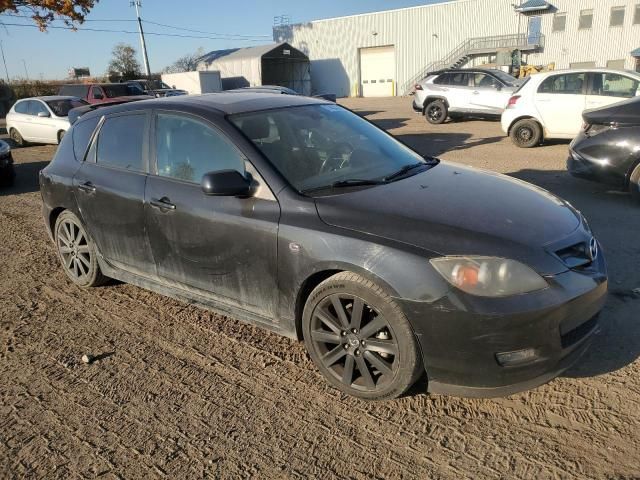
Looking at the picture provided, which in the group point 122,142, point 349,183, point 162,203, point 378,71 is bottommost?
point 162,203

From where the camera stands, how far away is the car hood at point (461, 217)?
2.53 m

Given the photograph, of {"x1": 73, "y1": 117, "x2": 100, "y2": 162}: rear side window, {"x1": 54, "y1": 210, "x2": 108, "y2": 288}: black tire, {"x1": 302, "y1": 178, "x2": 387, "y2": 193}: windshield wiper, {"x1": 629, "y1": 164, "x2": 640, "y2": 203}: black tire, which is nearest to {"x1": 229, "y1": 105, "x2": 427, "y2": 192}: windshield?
{"x1": 302, "y1": 178, "x2": 387, "y2": 193}: windshield wiper

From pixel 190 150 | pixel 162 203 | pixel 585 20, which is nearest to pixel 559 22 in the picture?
pixel 585 20

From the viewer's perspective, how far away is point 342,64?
160 ft

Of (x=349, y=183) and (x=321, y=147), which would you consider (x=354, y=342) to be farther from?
(x=321, y=147)

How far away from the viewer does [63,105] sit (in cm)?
1385

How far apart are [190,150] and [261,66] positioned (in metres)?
39.3

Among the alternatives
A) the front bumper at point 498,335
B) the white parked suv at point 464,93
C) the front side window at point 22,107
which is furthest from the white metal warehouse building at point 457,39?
the front bumper at point 498,335

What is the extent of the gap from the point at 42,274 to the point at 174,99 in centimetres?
249

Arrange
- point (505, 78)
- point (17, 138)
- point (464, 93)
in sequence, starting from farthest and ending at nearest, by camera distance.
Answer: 1. point (17, 138)
2. point (464, 93)
3. point (505, 78)

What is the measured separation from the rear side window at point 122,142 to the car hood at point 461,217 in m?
1.69

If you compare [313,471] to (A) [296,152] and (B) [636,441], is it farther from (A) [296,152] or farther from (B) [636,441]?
(A) [296,152]

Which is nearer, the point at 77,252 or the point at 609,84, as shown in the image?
the point at 77,252

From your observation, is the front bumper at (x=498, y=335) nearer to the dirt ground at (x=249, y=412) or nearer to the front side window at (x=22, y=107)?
the dirt ground at (x=249, y=412)
